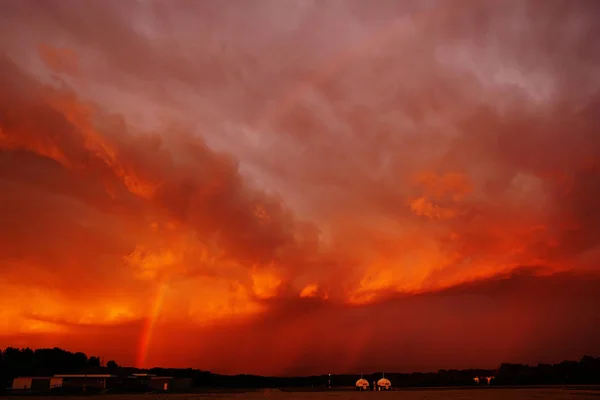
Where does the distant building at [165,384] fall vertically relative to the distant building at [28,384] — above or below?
below

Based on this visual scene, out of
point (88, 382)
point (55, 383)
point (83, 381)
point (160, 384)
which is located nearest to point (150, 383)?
point (160, 384)

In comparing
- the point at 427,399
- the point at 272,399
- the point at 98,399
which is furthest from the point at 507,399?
the point at 98,399

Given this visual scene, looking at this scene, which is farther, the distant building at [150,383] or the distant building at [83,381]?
the distant building at [150,383]

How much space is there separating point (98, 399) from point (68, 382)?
174ft

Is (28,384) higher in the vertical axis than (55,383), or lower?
higher

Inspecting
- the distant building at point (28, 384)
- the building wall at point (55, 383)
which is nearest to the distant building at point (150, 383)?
the building wall at point (55, 383)

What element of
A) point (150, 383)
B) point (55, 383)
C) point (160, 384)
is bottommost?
point (160, 384)

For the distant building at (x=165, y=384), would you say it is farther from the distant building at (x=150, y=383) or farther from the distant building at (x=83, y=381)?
the distant building at (x=83, y=381)

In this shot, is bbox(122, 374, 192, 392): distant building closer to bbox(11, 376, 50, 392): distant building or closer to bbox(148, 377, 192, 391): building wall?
bbox(148, 377, 192, 391): building wall

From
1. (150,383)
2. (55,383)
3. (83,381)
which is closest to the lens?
(55,383)

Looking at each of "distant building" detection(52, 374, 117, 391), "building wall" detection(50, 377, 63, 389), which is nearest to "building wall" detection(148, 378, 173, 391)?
"distant building" detection(52, 374, 117, 391)

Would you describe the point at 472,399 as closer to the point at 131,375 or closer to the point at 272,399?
the point at 272,399

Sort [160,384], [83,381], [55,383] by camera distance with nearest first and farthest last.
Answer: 1. [55,383]
2. [83,381]
3. [160,384]

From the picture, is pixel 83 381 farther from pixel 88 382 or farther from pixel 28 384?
pixel 28 384
